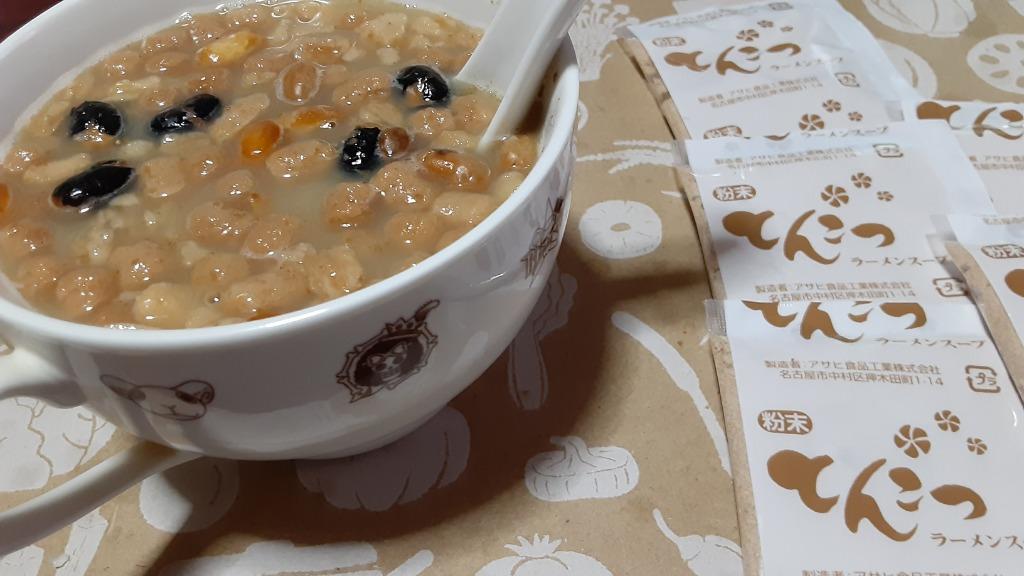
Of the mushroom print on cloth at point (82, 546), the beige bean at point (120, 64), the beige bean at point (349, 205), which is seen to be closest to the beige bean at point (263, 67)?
the beige bean at point (120, 64)

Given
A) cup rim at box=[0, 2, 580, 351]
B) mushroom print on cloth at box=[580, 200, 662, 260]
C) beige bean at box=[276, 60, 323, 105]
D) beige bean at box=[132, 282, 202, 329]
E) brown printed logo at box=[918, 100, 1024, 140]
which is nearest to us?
cup rim at box=[0, 2, 580, 351]

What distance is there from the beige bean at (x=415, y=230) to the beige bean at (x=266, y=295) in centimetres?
8

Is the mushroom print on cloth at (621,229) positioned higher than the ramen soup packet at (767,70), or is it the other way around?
the ramen soup packet at (767,70)

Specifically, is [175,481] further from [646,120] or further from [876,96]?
[876,96]

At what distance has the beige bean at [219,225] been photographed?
63cm

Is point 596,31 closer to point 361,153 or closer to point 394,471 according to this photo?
point 361,153

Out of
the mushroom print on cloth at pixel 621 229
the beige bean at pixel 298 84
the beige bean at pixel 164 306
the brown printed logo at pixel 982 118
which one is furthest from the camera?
the brown printed logo at pixel 982 118

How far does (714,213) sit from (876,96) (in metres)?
0.33

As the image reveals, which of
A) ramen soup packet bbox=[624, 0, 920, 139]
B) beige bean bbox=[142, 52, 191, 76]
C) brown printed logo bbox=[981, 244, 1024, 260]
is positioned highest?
beige bean bbox=[142, 52, 191, 76]

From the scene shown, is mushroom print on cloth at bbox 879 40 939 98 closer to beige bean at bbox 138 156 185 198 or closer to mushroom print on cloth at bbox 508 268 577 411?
mushroom print on cloth at bbox 508 268 577 411

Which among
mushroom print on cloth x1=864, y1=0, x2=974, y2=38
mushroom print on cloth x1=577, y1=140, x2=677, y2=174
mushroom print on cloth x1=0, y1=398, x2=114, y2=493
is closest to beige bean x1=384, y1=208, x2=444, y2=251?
mushroom print on cloth x1=0, y1=398, x2=114, y2=493

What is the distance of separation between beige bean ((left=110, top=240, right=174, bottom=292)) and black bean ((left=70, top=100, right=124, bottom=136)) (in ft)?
0.56

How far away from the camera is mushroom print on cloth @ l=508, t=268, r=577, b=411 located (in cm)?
77

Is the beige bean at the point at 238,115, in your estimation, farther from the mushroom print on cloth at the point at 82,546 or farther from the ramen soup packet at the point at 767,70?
the ramen soup packet at the point at 767,70
